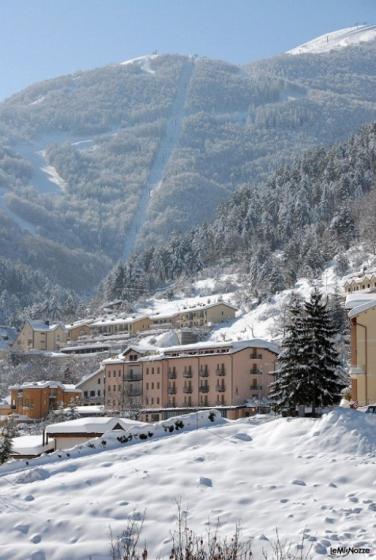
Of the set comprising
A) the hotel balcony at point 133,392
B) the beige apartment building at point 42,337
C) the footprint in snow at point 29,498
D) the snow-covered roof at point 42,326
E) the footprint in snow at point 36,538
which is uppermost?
the snow-covered roof at point 42,326

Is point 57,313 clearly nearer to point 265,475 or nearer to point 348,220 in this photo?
point 348,220

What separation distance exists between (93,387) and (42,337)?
4658cm

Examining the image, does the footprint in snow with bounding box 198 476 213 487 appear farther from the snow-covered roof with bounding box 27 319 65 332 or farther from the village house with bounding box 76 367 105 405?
the snow-covered roof with bounding box 27 319 65 332

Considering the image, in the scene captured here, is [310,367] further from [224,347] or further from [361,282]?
[361,282]

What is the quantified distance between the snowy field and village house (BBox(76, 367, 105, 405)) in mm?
80466

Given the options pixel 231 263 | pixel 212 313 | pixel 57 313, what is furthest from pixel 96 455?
pixel 57 313

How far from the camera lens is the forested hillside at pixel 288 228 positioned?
151625 millimetres

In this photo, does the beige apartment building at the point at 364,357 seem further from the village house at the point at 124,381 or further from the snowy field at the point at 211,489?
the village house at the point at 124,381

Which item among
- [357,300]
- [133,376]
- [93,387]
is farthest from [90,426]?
[93,387]

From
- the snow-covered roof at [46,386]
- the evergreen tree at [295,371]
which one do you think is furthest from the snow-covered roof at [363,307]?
the snow-covered roof at [46,386]

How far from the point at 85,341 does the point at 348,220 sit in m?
42.5

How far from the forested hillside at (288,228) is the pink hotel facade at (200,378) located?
4627 cm

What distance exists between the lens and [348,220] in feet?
504

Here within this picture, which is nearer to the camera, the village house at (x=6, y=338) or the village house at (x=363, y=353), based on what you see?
the village house at (x=363, y=353)
